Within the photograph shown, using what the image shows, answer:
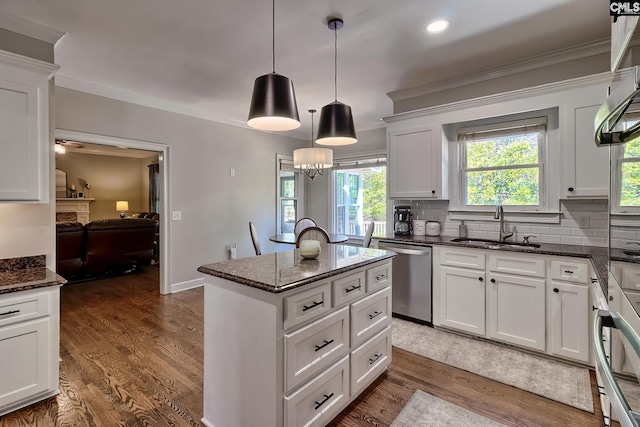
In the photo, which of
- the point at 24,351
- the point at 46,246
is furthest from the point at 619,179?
the point at 46,246

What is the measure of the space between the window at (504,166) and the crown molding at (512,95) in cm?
33

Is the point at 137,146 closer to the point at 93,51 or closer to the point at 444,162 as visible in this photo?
the point at 93,51

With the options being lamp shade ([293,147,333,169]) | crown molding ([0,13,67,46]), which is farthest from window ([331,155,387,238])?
crown molding ([0,13,67,46])

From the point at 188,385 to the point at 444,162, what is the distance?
3262 millimetres

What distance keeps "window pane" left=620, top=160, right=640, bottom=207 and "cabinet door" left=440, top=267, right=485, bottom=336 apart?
2.05 m

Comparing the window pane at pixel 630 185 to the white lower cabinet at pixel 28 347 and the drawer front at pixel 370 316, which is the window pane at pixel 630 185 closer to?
the drawer front at pixel 370 316

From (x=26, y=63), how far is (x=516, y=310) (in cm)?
430

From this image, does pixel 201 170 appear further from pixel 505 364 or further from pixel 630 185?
pixel 630 185

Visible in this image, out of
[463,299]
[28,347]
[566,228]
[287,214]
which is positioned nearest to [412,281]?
[463,299]

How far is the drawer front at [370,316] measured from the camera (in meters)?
1.99

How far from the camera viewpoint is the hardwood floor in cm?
191

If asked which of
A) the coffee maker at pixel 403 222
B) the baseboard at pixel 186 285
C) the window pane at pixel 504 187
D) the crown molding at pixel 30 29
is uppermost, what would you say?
the crown molding at pixel 30 29

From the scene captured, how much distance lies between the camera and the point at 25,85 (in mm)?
2139

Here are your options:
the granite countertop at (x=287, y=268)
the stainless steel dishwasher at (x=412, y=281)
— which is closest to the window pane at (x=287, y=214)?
the stainless steel dishwasher at (x=412, y=281)
